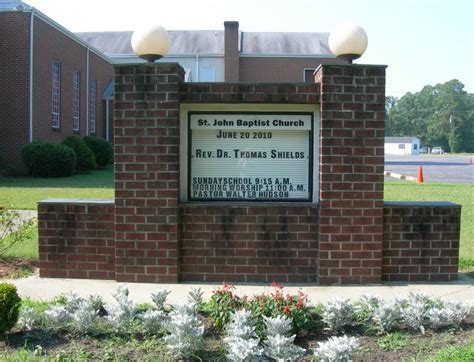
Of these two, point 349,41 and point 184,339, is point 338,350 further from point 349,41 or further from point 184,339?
point 349,41

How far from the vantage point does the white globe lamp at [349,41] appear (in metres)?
6.21

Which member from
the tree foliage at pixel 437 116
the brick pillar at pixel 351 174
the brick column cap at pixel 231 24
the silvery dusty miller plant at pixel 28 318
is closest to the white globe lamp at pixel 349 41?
the brick pillar at pixel 351 174

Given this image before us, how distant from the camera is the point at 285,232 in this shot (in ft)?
20.5

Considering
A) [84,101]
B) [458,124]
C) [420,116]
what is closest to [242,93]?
[84,101]

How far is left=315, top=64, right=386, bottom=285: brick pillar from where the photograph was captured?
614 cm

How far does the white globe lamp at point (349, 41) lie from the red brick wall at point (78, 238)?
127 inches

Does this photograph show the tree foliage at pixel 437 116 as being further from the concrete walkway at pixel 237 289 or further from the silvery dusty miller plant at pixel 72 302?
the silvery dusty miller plant at pixel 72 302

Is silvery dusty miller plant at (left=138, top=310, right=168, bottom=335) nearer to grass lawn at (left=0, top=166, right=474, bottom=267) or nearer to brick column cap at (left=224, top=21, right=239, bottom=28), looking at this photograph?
grass lawn at (left=0, top=166, right=474, bottom=267)

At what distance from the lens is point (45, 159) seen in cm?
2120

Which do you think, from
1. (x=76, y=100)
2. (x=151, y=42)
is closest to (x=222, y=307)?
(x=151, y=42)

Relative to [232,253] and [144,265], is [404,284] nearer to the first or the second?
[232,253]

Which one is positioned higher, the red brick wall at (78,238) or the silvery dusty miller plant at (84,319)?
the red brick wall at (78,238)

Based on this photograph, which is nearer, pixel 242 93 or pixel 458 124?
pixel 242 93

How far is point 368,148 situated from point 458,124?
125643 mm
